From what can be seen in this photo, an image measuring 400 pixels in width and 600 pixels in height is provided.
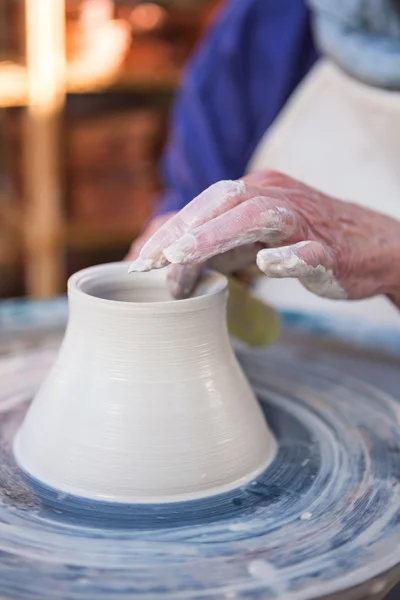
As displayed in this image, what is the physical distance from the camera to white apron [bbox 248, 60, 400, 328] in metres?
1.23

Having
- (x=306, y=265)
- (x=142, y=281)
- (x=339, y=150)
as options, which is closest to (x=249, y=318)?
(x=142, y=281)

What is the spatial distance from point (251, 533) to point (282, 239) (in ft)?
0.84

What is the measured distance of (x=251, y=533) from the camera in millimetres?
631

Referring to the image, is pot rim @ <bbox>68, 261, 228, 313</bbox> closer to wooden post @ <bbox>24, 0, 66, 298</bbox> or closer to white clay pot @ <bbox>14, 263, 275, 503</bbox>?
white clay pot @ <bbox>14, 263, 275, 503</bbox>

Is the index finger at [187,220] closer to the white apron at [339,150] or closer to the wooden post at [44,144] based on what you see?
the white apron at [339,150]

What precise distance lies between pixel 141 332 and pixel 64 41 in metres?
2.06

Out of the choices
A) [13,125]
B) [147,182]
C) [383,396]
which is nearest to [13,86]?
[13,125]

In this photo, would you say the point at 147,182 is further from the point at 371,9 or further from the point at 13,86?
the point at 371,9

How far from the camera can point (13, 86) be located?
253 centimetres

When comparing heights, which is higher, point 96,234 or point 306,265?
point 306,265

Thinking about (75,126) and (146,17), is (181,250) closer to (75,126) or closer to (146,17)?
(75,126)

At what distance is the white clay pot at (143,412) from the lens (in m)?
0.68

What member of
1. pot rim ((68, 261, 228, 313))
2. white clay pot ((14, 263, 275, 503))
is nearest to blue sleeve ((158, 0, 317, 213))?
pot rim ((68, 261, 228, 313))

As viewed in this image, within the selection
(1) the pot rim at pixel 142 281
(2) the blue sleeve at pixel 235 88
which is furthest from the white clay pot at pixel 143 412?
(2) the blue sleeve at pixel 235 88
